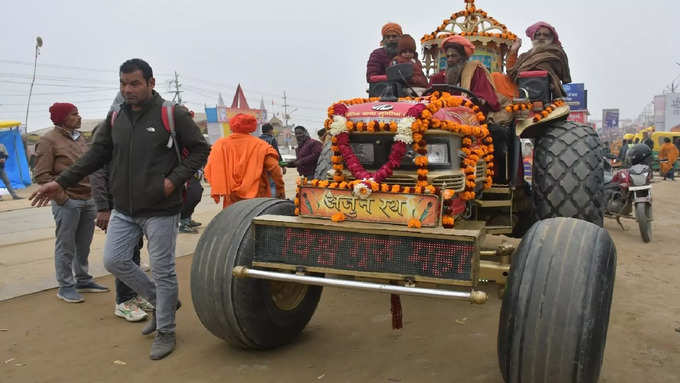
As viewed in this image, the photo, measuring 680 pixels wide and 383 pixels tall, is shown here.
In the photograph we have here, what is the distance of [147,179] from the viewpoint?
3.91 meters

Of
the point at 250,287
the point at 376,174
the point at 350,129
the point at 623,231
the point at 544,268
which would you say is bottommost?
the point at 623,231

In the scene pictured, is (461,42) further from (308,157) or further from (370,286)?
(308,157)

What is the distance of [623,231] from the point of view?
387 inches

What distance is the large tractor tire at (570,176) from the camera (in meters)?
4.72

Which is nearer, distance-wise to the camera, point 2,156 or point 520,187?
point 520,187

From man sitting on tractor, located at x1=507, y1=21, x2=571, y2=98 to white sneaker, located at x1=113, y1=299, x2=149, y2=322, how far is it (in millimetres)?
4037

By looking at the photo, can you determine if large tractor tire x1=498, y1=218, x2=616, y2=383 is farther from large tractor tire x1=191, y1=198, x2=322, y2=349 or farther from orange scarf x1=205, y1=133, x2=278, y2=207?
orange scarf x1=205, y1=133, x2=278, y2=207

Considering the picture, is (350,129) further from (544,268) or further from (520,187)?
(520,187)

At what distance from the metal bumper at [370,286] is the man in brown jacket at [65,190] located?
8.39ft

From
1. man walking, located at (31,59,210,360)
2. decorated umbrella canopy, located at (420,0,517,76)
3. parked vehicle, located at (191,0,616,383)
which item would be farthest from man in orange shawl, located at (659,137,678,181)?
man walking, located at (31,59,210,360)

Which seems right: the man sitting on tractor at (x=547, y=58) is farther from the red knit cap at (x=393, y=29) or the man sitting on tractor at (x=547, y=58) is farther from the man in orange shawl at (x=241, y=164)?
the man in orange shawl at (x=241, y=164)

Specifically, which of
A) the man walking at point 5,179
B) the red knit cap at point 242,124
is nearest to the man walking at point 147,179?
the red knit cap at point 242,124

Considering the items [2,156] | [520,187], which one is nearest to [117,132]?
[520,187]

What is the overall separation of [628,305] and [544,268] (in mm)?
2902
